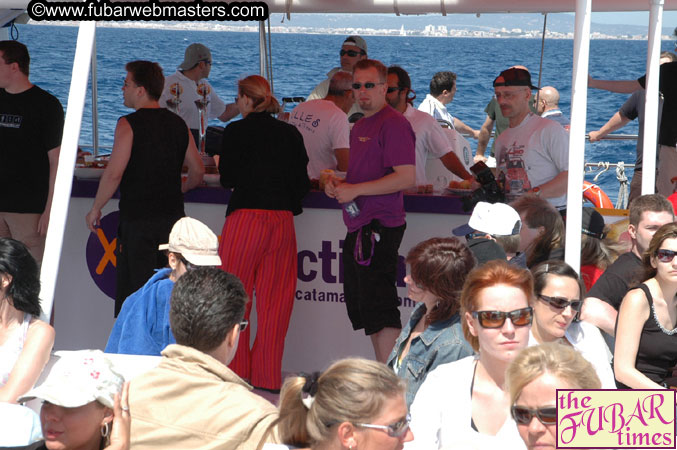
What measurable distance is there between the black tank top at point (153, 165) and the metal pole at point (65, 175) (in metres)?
1.35

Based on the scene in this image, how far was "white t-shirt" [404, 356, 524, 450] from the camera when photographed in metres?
A: 2.84

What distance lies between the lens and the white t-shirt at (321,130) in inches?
227

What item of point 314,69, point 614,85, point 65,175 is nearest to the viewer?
point 65,175

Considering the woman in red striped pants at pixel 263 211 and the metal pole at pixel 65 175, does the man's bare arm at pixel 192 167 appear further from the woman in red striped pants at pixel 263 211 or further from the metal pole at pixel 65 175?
the metal pole at pixel 65 175

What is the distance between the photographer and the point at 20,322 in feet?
11.3

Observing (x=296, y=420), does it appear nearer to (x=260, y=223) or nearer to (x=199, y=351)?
(x=199, y=351)

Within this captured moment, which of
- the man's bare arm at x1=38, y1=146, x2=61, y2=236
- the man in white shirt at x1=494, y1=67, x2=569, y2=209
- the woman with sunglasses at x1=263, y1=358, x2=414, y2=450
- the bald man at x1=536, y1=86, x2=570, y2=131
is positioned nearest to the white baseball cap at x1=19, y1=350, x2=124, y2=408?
the woman with sunglasses at x1=263, y1=358, x2=414, y2=450

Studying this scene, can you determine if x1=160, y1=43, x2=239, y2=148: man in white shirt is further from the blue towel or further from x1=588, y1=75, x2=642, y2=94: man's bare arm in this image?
the blue towel

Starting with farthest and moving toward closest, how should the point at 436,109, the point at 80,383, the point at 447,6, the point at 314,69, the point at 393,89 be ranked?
the point at 314,69 → the point at 436,109 → the point at 393,89 → the point at 447,6 → the point at 80,383

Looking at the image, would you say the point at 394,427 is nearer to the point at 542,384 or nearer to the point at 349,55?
the point at 542,384

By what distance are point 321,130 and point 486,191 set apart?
1.19 meters

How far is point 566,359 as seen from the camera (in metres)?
2.31

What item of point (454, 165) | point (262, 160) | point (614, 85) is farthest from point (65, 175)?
point (614, 85)

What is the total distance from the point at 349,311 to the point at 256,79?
138 cm
